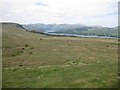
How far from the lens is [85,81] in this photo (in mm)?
34312

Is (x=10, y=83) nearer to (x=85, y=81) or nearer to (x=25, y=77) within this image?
(x=25, y=77)

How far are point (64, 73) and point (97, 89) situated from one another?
933 centimetres

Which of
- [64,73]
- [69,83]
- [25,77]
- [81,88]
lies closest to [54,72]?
[64,73]

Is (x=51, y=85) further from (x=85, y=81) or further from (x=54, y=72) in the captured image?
(x=54, y=72)

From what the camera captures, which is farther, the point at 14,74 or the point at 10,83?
the point at 14,74

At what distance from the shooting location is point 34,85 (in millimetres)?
33719

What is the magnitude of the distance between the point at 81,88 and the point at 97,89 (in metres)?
1.89

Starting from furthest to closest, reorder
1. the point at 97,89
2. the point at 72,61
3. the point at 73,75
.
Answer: the point at 72,61, the point at 73,75, the point at 97,89

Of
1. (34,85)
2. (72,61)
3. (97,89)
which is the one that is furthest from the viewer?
(72,61)

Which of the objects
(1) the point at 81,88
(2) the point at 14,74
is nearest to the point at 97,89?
(1) the point at 81,88

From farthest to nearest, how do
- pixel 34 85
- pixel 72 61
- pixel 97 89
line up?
pixel 72 61
pixel 34 85
pixel 97 89

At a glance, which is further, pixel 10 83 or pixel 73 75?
pixel 73 75

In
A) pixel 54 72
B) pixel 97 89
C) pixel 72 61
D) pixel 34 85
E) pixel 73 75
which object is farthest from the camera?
pixel 72 61

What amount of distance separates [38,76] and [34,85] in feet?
16.4
